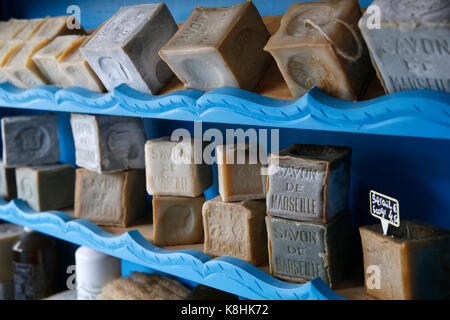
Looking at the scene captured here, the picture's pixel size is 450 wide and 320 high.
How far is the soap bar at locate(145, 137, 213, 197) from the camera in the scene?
1.37m

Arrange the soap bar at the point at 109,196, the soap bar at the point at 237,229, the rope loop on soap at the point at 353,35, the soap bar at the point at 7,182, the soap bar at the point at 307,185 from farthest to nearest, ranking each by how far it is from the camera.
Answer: the soap bar at the point at 7,182
the soap bar at the point at 109,196
the soap bar at the point at 237,229
the soap bar at the point at 307,185
the rope loop on soap at the point at 353,35

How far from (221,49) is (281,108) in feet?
0.64

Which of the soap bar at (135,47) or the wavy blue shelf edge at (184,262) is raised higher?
the soap bar at (135,47)

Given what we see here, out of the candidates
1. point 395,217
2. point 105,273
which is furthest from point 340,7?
point 105,273

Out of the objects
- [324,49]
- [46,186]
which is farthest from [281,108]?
[46,186]

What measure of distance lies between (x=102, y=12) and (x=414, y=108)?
1.35 metres

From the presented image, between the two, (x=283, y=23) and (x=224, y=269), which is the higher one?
(x=283, y=23)

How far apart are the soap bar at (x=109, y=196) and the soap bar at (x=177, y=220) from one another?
210 millimetres

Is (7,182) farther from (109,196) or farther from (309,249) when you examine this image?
(309,249)

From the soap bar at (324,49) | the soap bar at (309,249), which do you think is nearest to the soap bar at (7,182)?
the soap bar at (309,249)

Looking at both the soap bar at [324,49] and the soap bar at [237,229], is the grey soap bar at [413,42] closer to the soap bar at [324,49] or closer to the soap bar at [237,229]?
the soap bar at [324,49]

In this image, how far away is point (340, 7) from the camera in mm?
980

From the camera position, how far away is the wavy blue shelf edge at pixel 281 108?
830 mm
